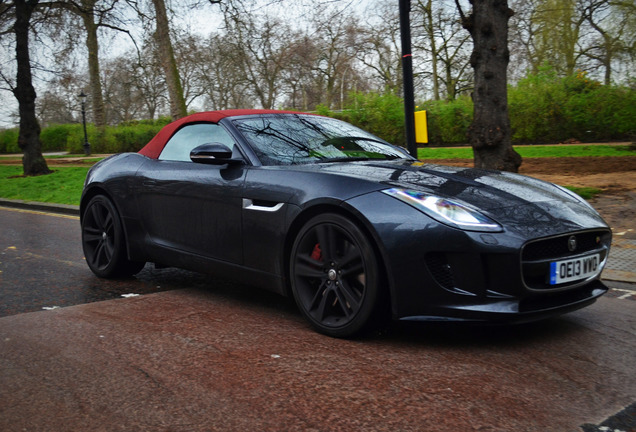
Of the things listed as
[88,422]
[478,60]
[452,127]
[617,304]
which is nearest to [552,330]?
[617,304]

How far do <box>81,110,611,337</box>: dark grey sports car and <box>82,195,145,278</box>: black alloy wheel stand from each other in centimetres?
22

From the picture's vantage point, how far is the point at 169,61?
2012 centimetres

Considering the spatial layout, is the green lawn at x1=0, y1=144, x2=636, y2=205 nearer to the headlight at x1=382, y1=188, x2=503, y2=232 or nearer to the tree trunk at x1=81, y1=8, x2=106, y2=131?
the headlight at x1=382, y1=188, x2=503, y2=232

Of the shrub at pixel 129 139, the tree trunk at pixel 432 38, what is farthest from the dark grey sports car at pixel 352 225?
the shrub at pixel 129 139

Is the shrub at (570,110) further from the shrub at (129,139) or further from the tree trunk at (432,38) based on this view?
the shrub at (129,139)

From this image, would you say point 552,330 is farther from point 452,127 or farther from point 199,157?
point 452,127

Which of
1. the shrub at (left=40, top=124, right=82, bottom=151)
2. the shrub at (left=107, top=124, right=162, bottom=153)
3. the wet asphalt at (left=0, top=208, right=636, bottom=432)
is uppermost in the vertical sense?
the shrub at (left=40, top=124, right=82, bottom=151)

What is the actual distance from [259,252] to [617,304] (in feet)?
8.06

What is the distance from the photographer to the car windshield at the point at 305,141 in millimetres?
4191

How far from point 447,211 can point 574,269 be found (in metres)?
0.77

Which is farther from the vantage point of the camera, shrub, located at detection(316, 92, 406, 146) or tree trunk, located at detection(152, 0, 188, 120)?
shrub, located at detection(316, 92, 406, 146)

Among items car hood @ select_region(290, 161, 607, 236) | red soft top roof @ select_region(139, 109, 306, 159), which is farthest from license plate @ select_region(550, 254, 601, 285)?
red soft top roof @ select_region(139, 109, 306, 159)

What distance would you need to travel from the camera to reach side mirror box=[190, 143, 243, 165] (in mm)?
4062

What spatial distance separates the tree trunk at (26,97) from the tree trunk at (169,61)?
13.6 feet
